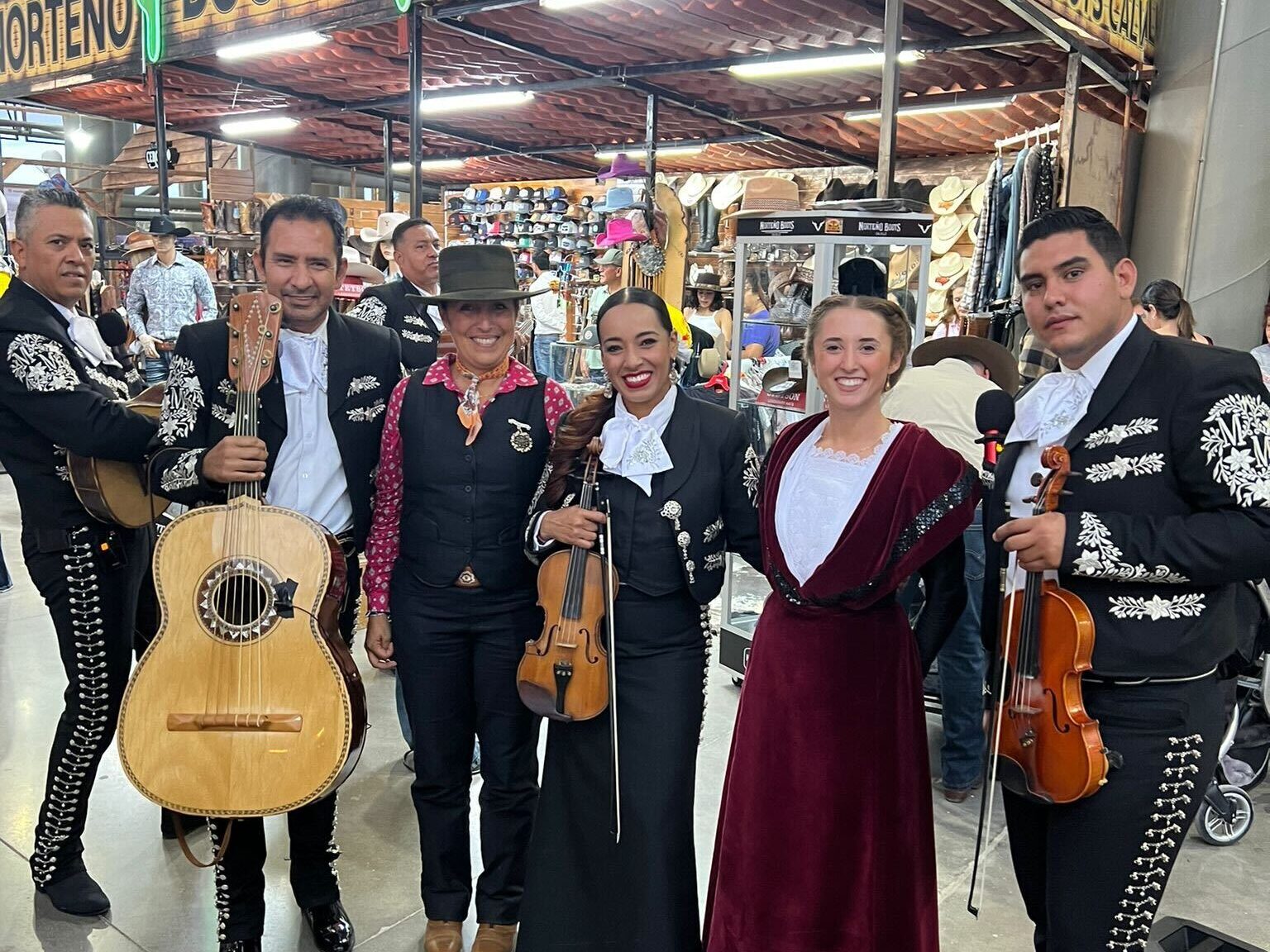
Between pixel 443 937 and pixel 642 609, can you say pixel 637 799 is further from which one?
pixel 443 937

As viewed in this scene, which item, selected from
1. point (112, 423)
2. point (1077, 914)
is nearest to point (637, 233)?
point (112, 423)

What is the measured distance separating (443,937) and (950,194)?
31.0ft

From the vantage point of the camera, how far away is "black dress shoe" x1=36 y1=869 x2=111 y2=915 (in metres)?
2.81

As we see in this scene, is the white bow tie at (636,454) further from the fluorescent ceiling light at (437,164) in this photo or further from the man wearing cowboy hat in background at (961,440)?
→ the fluorescent ceiling light at (437,164)

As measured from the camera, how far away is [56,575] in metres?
2.61

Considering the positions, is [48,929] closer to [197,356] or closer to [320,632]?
[320,632]

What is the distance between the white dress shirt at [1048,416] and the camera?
69.6 inches

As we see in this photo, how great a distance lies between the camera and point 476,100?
9930mm

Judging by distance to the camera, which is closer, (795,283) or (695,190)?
(795,283)

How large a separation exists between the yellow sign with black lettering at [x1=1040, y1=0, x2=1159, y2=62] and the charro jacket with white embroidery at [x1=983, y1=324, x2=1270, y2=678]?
403cm

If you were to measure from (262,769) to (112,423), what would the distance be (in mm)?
969

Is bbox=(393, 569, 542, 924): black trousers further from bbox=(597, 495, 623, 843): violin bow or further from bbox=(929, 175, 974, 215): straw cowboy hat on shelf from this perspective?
bbox=(929, 175, 974, 215): straw cowboy hat on shelf

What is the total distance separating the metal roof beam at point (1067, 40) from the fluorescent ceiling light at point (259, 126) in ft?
27.1

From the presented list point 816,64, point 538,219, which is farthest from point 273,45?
point 538,219
